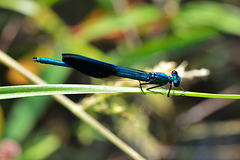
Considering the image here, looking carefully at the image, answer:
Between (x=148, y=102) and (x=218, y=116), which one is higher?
(x=218, y=116)

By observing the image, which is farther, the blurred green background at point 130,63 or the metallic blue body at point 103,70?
the blurred green background at point 130,63

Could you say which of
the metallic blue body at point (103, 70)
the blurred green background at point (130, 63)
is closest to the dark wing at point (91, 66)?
the metallic blue body at point (103, 70)

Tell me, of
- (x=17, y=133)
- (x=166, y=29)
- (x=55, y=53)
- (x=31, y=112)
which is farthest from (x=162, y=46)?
(x=17, y=133)

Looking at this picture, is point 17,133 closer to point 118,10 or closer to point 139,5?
point 118,10

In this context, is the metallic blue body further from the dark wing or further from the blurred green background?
the blurred green background

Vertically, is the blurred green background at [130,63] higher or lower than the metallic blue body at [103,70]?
higher

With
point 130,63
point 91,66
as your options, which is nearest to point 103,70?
point 91,66

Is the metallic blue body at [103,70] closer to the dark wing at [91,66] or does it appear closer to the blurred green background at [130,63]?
the dark wing at [91,66]
